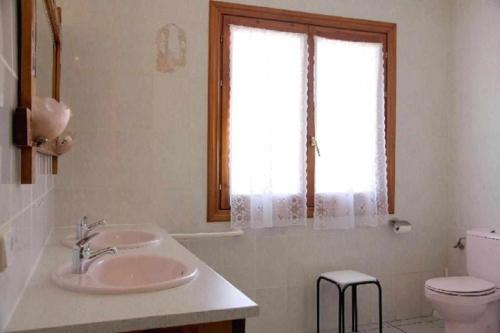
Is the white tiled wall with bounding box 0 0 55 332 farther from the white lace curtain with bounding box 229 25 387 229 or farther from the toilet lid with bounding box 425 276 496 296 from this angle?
the toilet lid with bounding box 425 276 496 296

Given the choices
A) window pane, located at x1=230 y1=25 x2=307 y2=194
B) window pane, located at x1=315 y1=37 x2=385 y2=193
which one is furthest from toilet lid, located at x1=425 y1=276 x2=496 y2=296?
window pane, located at x1=230 y1=25 x2=307 y2=194

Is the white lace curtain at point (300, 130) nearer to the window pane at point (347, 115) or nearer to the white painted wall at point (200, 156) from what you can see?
the window pane at point (347, 115)

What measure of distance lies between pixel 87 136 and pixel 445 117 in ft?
8.59

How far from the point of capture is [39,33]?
5.09ft

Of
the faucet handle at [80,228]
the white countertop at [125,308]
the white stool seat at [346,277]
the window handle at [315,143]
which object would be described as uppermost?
A: the window handle at [315,143]

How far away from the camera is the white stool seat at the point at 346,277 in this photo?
9.04ft

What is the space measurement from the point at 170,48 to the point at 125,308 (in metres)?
1.97

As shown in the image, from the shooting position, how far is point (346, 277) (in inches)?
112

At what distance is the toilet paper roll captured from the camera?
10.4 ft

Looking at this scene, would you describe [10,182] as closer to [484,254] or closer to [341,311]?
[341,311]

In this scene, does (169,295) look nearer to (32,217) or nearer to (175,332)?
(175,332)

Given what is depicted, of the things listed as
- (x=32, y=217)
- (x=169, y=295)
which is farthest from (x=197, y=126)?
(x=169, y=295)

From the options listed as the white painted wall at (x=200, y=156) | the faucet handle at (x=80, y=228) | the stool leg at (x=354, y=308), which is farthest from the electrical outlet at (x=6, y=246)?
the stool leg at (x=354, y=308)

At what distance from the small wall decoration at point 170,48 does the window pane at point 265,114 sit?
316mm
